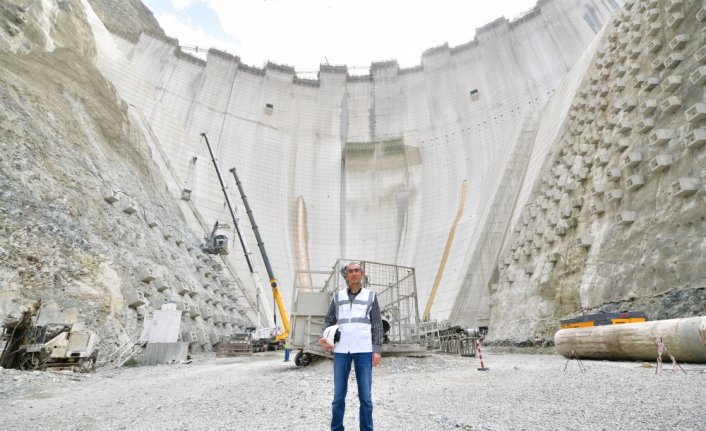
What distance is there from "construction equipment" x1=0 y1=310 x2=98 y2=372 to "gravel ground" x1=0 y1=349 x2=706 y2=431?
39.5 inches

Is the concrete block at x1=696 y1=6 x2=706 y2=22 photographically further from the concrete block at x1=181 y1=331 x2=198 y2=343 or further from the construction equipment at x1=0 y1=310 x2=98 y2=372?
the concrete block at x1=181 y1=331 x2=198 y2=343

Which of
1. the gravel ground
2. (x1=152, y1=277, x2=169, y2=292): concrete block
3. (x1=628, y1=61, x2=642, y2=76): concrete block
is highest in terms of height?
(x1=628, y1=61, x2=642, y2=76): concrete block

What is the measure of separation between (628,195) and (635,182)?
404mm

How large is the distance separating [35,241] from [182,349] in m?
4.34

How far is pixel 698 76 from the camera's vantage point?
829 centimetres

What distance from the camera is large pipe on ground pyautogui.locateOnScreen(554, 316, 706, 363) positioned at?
550cm

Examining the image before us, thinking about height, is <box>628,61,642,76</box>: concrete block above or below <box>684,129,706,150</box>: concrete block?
above

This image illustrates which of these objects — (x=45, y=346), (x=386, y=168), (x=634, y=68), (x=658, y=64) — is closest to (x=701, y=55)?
(x=658, y=64)

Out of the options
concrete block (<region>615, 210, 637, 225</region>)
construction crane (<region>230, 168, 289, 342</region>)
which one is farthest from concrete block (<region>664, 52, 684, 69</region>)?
construction crane (<region>230, 168, 289, 342</region>)

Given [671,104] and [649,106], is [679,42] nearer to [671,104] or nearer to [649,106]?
[649,106]

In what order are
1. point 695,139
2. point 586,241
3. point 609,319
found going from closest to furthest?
point 609,319
point 695,139
point 586,241

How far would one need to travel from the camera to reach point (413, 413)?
363 cm

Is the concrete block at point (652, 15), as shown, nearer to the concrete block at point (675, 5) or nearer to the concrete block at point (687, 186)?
the concrete block at point (675, 5)

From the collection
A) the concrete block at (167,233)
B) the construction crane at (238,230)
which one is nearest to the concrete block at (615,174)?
the concrete block at (167,233)
